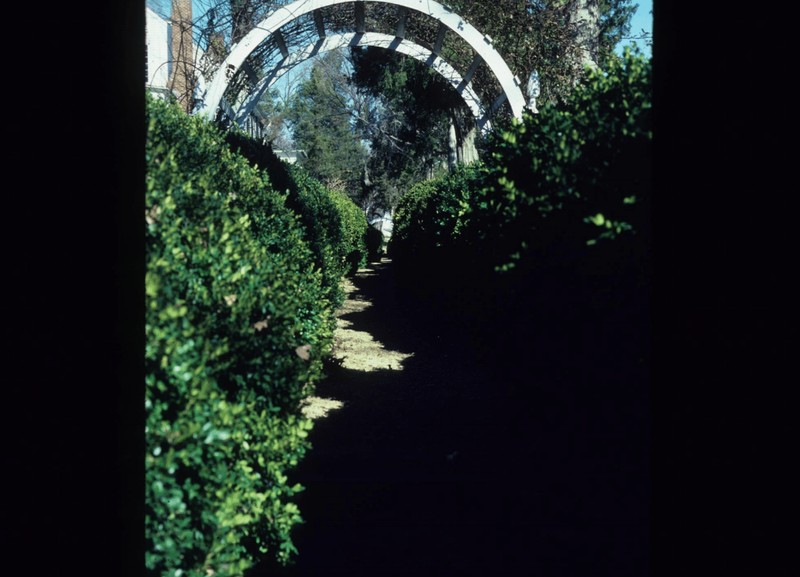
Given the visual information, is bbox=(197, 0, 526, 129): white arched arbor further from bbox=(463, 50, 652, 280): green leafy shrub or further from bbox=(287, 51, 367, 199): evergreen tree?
bbox=(287, 51, 367, 199): evergreen tree

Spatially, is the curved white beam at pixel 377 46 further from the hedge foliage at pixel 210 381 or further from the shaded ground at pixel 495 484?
the hedge foliage at pixel 210 381

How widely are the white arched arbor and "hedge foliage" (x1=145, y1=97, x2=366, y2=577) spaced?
5.53m

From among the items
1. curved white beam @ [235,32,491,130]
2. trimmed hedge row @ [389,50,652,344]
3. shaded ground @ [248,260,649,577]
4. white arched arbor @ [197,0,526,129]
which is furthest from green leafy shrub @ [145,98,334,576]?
curved white beam @ [235,32,491,130]

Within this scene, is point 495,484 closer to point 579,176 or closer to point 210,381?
point 579,176

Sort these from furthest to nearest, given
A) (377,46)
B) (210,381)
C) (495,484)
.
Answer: (377,46), (495,484), (210,381)

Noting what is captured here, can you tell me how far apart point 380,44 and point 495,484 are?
24.7 feet

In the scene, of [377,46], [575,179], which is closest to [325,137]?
[377,46]

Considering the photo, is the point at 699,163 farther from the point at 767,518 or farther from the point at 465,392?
the point at 465,392

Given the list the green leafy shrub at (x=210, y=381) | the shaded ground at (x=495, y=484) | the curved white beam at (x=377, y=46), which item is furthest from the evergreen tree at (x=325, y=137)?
the green leafy shrub at (x=210, y=381)

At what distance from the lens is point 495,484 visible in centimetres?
493

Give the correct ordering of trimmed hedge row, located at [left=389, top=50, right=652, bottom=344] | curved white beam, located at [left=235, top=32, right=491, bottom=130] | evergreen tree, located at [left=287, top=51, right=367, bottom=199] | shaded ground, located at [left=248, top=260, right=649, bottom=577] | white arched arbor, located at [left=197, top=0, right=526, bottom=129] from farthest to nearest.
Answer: evergreen tree, located at [left=287, top=51, right=367, bottom=199] → curved white beam, located at [left=235, top=32, right=491, bottom=130] → white arched arbor, located at [left=197, top=0, right=526, bottom=129] → shaded ground, located at [left=248, top=260, right=649, bottom=577] → trimmed hedge row, located at [left=389, top=50, right=652, bottom=344]

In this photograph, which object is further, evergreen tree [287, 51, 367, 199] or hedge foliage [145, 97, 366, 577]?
evergreen tree [287, 51, 367, 199]

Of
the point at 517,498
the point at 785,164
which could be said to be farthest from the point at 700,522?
the point at 517,498

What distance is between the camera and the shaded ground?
12.0 feet
